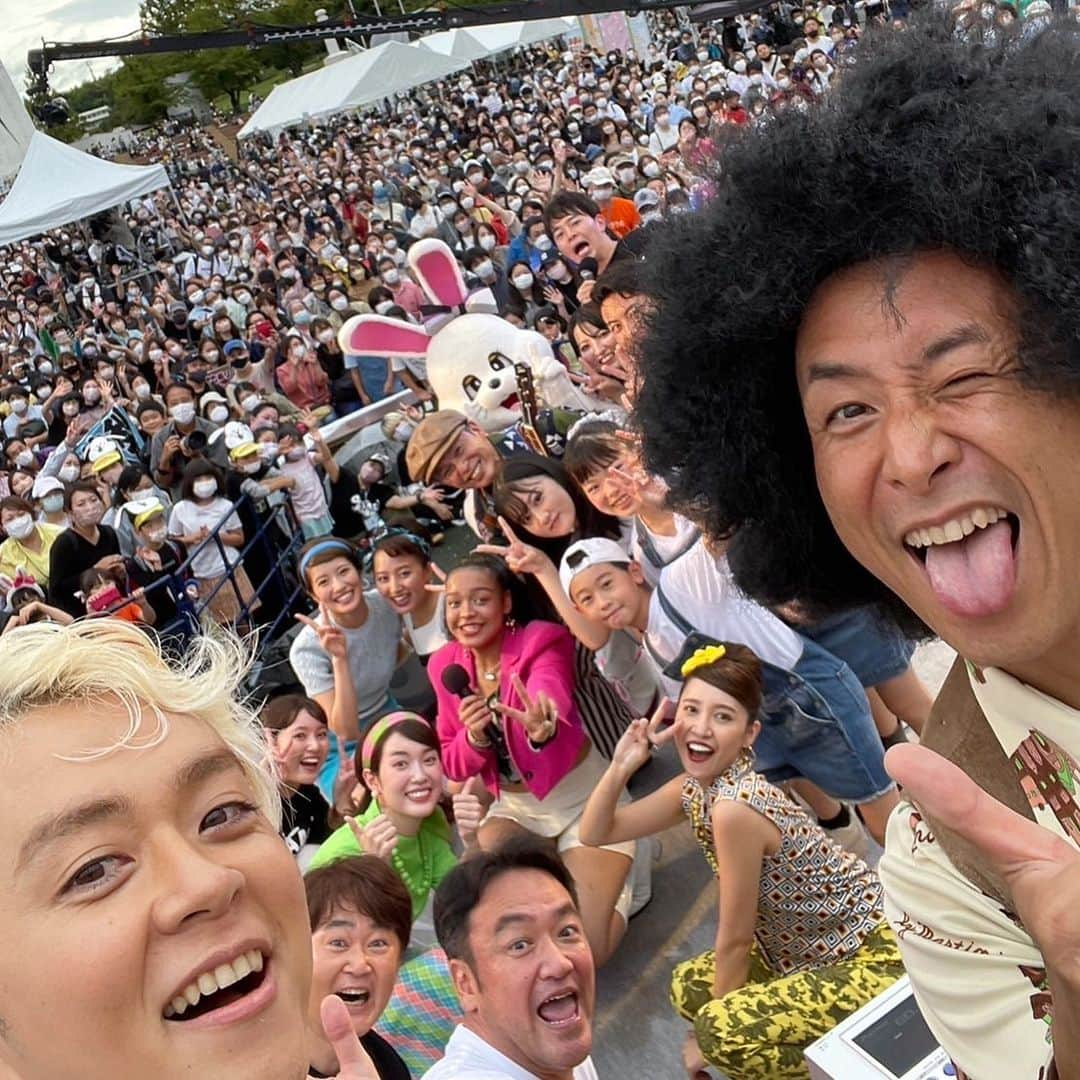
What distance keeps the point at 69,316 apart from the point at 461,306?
13.6m

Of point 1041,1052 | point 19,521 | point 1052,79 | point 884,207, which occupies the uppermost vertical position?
point 1052,79

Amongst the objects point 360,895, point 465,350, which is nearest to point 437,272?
point 465,350

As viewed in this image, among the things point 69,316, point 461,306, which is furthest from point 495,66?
point 461,306

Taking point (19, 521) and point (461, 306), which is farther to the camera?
point (461, 306)

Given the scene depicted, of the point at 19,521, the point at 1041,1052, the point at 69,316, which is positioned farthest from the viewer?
the point at 69,316

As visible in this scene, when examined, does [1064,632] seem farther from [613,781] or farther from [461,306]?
[461,306]

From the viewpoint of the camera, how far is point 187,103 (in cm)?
6159

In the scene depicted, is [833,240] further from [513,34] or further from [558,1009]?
[513,34]

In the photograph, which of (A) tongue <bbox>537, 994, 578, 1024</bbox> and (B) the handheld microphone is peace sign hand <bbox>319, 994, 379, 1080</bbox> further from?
(B) the handheld microphone

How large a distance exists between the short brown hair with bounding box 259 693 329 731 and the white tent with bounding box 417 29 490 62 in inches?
929

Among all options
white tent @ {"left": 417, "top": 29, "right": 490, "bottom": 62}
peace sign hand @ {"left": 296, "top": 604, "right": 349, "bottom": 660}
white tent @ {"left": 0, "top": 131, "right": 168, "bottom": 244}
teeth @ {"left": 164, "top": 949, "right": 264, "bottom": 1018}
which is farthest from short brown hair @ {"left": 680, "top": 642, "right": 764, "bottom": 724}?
white tent @ {"left": 417, "top": 29, "right": 490, "bottom": 62}

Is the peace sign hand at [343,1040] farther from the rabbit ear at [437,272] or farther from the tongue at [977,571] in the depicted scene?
the rabbit ear at [437,272]

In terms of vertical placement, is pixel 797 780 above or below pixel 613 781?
below

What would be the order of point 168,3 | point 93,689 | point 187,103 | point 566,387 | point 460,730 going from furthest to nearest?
point 168,3
point 187,103
point 566,387
point 460,730
point 93,689
